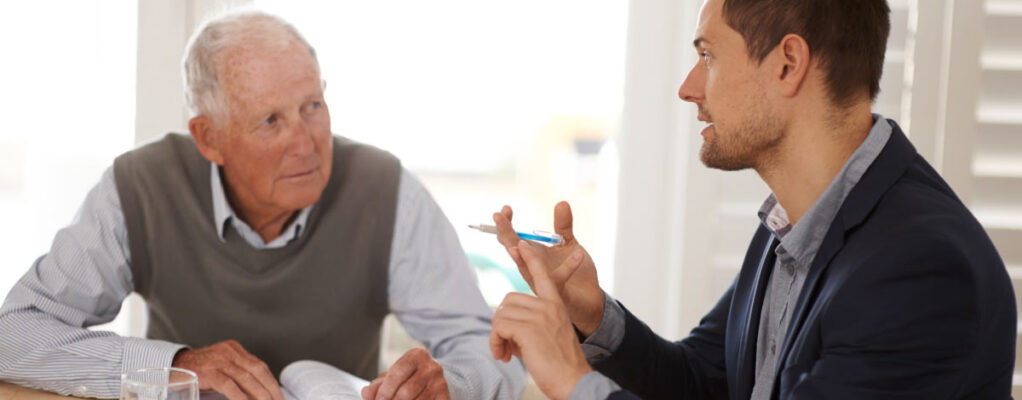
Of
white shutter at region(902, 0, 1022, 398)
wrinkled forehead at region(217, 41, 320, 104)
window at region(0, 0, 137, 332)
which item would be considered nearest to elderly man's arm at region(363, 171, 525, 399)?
wrinkled forehead at region(217, 41, 320, 104)

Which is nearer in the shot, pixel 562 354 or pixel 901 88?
pixel 562 354

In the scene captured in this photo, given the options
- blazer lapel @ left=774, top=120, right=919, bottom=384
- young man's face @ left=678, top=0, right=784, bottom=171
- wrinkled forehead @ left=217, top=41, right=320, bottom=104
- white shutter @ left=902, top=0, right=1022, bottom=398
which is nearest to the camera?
blazer lapel @ left=774, top=120, right=919, bottom=384

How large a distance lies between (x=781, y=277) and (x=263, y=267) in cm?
98

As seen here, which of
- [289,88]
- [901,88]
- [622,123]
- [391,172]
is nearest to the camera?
[289,88]

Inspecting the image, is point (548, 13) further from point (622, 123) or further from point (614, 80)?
point (622, 123)

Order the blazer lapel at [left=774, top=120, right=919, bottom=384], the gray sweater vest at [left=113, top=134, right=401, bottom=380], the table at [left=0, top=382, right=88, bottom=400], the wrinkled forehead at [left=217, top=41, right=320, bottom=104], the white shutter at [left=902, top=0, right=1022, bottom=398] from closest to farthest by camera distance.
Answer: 1. the blazer lapel at [left=774, top=120, right=919, bottom=384]
2. the table at [left=0, top=382, right=88, bottom=400]
3. the wrinkled forehead at [left=217, top=41, right=320, bottom=104]
4. the gray sweater vest at [left=113, top=134, right=401, bottom=380]
5. the white shutter at [left=902, top=0, right=1022, bottom=398]

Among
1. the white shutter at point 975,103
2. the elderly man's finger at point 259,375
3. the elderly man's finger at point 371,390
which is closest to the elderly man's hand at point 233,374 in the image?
the elderly man's finger at point 259,375

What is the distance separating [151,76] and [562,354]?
1.66 metres

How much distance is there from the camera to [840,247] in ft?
3.84

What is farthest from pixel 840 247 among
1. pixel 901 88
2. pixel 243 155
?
pixel 901 88

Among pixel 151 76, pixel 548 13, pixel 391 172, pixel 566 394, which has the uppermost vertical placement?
pixel 548 13

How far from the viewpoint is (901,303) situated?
3.49 feet

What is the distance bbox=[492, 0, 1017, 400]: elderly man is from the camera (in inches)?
41.9

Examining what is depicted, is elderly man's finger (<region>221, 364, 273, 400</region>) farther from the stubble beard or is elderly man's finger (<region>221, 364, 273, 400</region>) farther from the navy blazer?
the stubble beard
